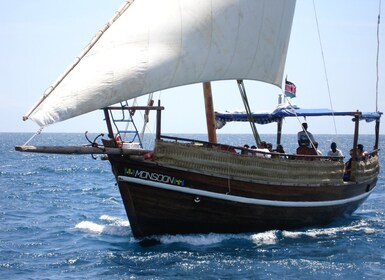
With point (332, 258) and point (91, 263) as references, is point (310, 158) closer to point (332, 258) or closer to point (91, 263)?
point (332, 258)

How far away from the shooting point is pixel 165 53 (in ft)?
56.7

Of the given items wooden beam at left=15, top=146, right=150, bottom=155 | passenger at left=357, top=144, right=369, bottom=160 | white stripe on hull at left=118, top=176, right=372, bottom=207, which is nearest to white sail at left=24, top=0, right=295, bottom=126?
wooden beam at left=15, top=146, right=150, bottom=155

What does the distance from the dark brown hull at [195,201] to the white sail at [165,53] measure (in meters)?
2.33

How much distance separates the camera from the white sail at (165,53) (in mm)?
15805

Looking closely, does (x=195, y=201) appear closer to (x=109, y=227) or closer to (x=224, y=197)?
(x=224, y=197)

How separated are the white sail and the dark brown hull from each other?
2.33m

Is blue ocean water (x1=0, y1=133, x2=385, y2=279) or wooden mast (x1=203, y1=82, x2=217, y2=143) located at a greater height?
wooden mast (x1=203, y1=82, x2=217, y2=143)

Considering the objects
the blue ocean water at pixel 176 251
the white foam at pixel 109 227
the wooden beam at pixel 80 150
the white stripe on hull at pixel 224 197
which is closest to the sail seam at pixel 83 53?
the wooden beam at pixel 80 150

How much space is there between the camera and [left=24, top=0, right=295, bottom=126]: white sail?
15.8 m

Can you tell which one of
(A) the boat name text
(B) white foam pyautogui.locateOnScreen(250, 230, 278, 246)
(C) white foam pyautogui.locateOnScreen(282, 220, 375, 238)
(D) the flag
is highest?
(D) the flag

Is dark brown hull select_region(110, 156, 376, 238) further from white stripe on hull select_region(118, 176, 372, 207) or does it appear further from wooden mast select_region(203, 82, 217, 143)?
wooden mast select_region(203, 82, 217, 143)

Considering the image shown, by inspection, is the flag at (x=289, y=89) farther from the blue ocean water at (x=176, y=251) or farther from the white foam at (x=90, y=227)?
the white foam at (x=90, y=227)

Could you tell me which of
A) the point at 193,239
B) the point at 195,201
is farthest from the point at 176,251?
the point at 195,201

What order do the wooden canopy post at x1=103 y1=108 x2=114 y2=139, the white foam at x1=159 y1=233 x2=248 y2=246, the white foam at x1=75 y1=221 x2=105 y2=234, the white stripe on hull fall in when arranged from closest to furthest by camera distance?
the wooden canopy post at x1=103 y1=108 x2=114 y2=139
the white stripe on hull
the white foam at x1=159 y1=233 x2=248 y2=246
the white foam at x1=75 y1=221 x2=105 y2=234
